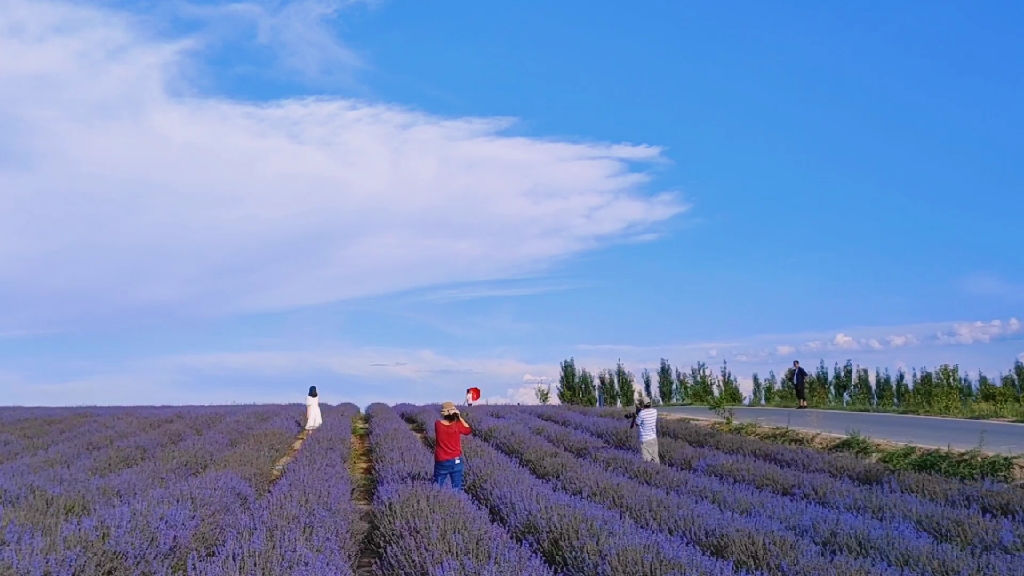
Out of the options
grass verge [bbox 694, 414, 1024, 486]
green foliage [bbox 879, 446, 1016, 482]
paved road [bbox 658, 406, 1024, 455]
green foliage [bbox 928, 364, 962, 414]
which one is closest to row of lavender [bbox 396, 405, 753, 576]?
grass verge [bbox 694, 414, 1024, 486]

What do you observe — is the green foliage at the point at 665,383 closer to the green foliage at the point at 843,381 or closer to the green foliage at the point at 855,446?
the green foliage at the point at 843,381

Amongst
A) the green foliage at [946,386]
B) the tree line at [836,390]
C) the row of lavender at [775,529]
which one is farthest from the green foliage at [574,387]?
the row of lavender at [775,529]

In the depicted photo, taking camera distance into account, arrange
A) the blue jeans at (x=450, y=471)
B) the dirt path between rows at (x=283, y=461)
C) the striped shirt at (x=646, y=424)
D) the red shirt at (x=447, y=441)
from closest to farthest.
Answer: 1. the red shirt at (x=447, y=441)
2. the blue jeans at (x=450, y=471)
3. the dirt path between rows at (x=283, y=461)
4. the striped shirt at (x=646, y=424)

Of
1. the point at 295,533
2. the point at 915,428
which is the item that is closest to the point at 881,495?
the point at 295,533

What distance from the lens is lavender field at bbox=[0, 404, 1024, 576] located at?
4484mm

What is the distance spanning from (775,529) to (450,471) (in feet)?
12.8

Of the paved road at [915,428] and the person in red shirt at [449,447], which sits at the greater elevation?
the person in red shirt at [449,447]

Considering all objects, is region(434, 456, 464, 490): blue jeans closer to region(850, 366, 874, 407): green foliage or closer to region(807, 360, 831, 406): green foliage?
region(807, 360, 831, 406): green foliage

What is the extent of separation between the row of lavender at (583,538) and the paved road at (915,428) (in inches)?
255

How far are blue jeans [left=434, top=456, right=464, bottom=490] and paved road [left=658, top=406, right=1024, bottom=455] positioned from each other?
6.39 meters

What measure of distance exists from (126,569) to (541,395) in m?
24.5

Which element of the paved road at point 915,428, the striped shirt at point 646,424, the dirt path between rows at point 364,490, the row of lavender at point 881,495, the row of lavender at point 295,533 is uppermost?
the striped shirt at point 646,424

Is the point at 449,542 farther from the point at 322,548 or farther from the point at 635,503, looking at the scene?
the point at 635,503

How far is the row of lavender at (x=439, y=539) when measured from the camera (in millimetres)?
4145
